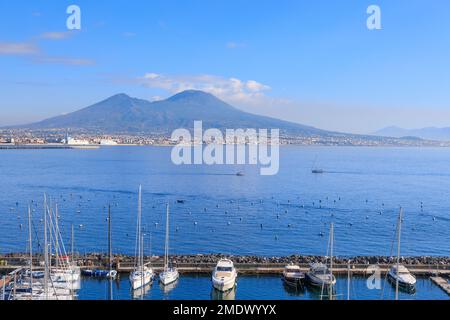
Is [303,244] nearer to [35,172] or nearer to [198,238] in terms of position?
[198,238]

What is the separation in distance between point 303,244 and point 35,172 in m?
26.3

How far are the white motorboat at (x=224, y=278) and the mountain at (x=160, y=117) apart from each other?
6331 cm

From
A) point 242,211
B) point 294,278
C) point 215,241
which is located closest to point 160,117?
point 242,211

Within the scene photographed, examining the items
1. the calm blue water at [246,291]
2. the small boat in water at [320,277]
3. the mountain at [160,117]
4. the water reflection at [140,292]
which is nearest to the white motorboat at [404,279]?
the calm blue water at [246,291]

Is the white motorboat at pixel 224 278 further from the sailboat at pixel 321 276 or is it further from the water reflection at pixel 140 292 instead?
the sailboat at pixel 321 276

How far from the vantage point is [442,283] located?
9227mm

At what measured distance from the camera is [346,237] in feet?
47.2

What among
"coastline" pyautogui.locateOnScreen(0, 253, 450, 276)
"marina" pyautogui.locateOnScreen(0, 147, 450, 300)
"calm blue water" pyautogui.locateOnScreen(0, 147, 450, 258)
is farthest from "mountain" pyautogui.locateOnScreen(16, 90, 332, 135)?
"coastline" pyautogui.locateOnScreen(0, 253, 450, 276)

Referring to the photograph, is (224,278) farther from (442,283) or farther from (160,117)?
(160,117)

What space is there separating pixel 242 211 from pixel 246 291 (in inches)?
399

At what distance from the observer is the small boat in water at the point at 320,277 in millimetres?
8805

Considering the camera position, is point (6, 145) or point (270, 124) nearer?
point (6, 145)

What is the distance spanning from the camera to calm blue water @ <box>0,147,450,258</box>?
13383 millimetres
